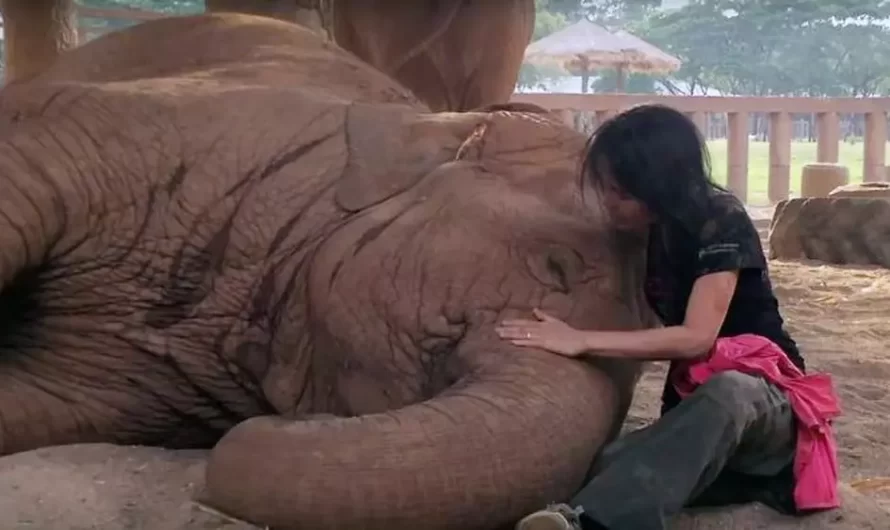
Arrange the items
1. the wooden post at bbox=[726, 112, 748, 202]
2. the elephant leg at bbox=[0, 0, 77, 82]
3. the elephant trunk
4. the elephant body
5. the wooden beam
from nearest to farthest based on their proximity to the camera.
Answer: the elephant trunk < the elephant body < the elephant leg at bbox=[0, 0, 77, 82] < the wooden beam < the wooden post at bbox=[726, 112, 748, 202]

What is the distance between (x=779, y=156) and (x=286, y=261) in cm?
864

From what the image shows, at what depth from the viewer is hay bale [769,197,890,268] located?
639 centimetres

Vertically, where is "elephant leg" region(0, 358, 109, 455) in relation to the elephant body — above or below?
below

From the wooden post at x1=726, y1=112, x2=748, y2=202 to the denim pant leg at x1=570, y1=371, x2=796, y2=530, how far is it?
27.2 ft

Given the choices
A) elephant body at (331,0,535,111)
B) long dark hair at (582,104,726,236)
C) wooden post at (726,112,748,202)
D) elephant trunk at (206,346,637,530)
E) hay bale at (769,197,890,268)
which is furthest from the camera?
wooden post at (726,112,748,202)

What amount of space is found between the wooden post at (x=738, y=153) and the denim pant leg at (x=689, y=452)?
8.29m

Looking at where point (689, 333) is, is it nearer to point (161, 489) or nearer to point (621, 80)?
point (161, 489)

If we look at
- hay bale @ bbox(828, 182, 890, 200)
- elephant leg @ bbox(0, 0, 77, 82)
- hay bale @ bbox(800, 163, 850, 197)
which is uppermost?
elephant leg @ bbox(0, 0, 77, 82)

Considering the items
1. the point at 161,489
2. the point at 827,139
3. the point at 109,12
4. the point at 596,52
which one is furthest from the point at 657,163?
the point at 827,139

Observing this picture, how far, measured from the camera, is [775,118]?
10.3m

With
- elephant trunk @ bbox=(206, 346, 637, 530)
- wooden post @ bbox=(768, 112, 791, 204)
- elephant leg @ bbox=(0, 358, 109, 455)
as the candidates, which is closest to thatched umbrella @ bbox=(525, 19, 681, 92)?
wooden post @ bbox=(768, 112, 791, 204)

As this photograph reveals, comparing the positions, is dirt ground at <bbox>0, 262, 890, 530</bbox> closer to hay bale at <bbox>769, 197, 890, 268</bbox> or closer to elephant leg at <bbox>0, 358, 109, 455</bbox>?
elephant leg at <bbox>0, 358, 109, 455</bbox>

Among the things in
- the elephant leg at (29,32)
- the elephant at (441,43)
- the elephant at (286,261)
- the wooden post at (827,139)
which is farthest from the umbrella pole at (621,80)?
the elephant at (286,261)

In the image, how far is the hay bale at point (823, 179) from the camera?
9648 millimetres
